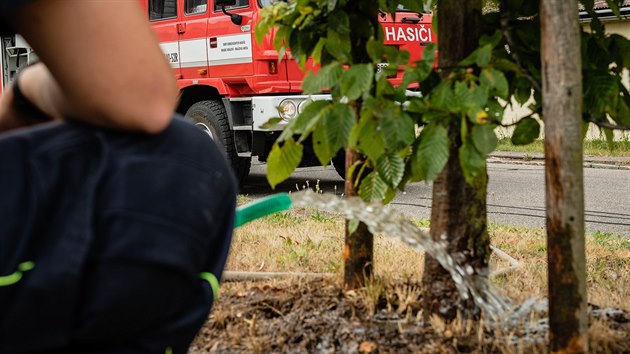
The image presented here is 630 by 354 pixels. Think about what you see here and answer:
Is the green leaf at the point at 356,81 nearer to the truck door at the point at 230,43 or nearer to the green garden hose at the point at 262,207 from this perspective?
the green garden hose at the point at 262,207

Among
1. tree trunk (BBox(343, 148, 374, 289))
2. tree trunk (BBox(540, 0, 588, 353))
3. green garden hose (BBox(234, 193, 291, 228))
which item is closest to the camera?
green garden hose (BBox(234, 193, 291, 228))

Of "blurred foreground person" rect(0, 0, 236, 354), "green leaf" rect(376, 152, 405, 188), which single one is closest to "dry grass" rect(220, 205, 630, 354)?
"green leaf" rect(376, 152, 405, 188)

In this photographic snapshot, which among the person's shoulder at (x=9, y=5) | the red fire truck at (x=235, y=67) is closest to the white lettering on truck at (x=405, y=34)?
the red fire truck at (x=235, y=67)

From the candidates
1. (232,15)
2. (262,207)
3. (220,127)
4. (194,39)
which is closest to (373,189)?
(262,207)

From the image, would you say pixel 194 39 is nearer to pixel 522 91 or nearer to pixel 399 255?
pixel 399 255

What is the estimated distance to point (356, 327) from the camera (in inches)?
120

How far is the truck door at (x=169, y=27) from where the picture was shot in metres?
10.1

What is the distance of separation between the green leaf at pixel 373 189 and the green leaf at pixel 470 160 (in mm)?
463

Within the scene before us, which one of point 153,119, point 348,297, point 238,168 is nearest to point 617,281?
point 348,297

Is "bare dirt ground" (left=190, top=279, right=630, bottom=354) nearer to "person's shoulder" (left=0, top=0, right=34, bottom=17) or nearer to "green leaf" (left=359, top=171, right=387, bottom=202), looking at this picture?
"green leaf" (left=359, top=171, right=387, bottom=202)

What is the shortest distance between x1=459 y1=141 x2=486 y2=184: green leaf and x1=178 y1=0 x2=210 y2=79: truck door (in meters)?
7.53

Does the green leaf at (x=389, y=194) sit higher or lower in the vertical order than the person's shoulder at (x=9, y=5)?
lower

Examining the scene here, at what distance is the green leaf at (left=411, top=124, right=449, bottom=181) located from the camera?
94.8 inches

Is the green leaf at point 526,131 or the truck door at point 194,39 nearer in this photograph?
the green leaf at point 526,131
